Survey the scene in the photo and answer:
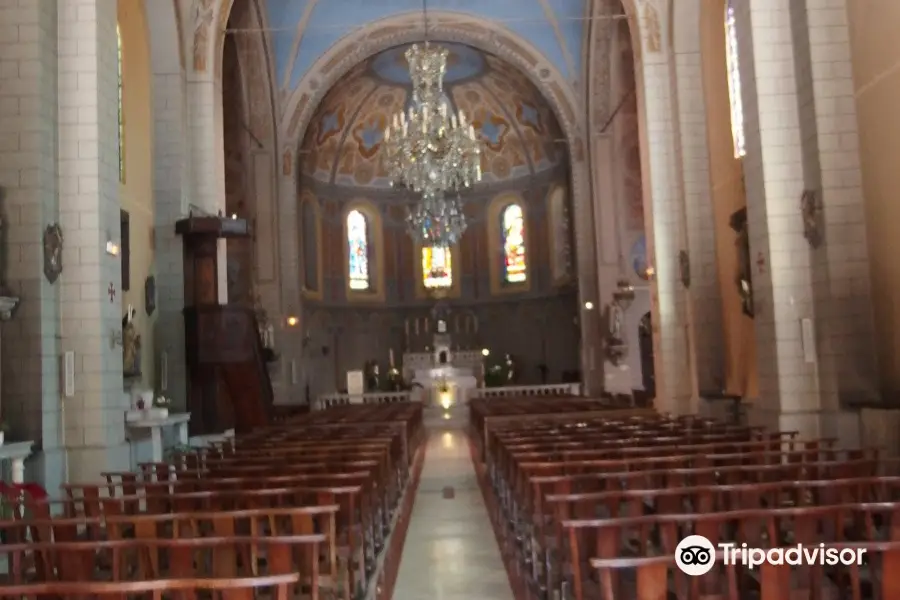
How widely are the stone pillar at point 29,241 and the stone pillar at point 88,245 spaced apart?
26cm

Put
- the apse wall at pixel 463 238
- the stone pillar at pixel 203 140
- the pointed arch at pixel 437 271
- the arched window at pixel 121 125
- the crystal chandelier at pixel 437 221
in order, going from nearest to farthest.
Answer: the arched window at pixel 121 125
the stone pillar at pixel 203 140
the crystal chandelier at pixel 437 221
the apse wall at pixel 463 238
the pointed arch at pixel 437 271

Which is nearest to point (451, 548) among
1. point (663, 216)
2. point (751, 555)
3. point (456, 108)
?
point (751, 555)

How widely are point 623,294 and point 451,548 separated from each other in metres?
16.4

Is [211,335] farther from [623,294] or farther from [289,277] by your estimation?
[623,294]

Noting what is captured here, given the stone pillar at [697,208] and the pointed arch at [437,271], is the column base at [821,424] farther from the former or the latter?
the pointed arch at [437,271]

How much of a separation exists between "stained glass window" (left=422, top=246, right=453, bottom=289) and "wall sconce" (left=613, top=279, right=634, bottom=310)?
9.58 m

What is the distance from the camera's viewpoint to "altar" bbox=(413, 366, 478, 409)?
2595 cm

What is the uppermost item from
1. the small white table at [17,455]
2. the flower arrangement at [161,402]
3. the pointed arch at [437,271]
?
the pointed arch at [437,271]

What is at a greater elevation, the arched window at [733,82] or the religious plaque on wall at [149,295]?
the arched window at [733,82]

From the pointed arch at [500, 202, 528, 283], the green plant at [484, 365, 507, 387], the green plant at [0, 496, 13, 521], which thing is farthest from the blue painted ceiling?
the green plant at [0, 496, 13, 521]

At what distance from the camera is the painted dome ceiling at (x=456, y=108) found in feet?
89.5

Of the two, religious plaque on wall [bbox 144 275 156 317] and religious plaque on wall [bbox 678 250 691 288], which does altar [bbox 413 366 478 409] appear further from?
religious plaque on wall [bbox 144 275 156 317]

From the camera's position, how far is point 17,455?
8.46 metres

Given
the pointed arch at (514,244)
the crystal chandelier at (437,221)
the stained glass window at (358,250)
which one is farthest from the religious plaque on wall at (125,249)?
the pointed arch at (514,244)
